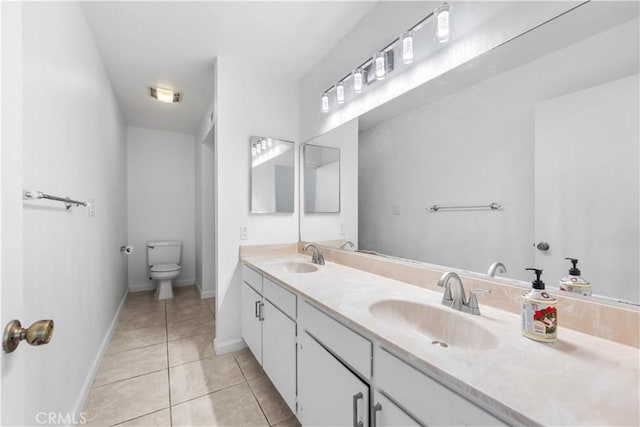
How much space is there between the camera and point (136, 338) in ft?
8.14

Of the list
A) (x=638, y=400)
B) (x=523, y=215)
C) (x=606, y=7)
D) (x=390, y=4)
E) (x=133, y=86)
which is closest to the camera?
(x=638, y=400)

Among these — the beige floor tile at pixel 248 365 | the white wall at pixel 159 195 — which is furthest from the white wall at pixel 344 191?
the white wall at pixel 159 195

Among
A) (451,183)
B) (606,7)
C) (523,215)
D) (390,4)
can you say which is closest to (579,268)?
(523,215)

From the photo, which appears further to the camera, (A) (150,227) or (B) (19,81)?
(A) (150,227)

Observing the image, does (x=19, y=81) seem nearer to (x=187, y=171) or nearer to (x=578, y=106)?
(x=578, y=106)

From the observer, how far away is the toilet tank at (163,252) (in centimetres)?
386

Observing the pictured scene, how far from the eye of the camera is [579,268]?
3.06ft

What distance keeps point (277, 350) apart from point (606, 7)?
6.66ft

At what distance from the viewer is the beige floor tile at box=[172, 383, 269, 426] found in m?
1.52

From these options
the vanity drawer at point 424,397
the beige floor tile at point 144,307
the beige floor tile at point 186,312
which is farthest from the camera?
the beige floor tile at point 144,307

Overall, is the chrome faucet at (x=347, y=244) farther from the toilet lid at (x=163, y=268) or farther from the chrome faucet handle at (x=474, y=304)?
the toilet lid at (x=163, y=268)

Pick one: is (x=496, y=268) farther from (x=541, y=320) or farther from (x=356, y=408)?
(x=356, y=408)

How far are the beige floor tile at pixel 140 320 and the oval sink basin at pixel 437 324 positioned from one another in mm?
2592

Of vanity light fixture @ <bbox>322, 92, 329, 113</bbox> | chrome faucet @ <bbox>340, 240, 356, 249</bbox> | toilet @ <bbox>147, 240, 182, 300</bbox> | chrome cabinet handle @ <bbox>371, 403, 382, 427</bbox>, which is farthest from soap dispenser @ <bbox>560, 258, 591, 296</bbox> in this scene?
toilet @ <bbox>147, 240, 182, 300</bbox>
